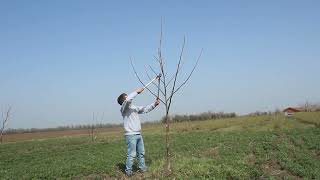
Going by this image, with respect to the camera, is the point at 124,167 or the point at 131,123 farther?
the point at 124,167

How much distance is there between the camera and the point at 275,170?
43.5ft

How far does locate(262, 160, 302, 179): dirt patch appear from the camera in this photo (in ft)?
41.1

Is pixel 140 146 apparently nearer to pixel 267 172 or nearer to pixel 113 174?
pixel 113 174

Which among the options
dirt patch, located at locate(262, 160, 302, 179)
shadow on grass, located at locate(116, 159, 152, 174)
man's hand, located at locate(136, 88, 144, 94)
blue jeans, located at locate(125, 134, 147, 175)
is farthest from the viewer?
dirt patch, located at locate(262, 160, 302, 179)

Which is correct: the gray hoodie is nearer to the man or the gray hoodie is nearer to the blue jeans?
the man

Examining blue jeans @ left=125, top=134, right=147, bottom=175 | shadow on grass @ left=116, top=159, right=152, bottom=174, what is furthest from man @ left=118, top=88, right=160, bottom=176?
shadow on grass @ left=116, top=159, right=152, bottom=174

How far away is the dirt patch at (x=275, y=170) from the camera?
12518 mm

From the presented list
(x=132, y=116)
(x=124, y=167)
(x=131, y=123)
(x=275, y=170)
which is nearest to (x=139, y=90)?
(x=132, y=116)

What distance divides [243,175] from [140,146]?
9.89ft

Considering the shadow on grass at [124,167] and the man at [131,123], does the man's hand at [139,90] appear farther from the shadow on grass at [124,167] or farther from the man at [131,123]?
the shadow on grass at [124,167]

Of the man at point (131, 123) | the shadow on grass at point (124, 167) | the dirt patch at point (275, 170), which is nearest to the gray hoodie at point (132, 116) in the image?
the man at point (131, 123)

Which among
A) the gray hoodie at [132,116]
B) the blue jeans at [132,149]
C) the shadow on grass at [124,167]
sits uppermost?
the gray hoodie at [132,116]

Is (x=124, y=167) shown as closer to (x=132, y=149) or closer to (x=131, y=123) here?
(x=132, y=149)

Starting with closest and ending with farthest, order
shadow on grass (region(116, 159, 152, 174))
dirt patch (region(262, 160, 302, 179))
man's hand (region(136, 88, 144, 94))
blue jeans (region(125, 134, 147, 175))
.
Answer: man's hand (region(136, 88, 144, 94)), blue jeans (region(125, 134, 147, 175)), shadow on grass (region(116, 159, 152, 174)), dirt patch (region(262, 160, 302, 179))
